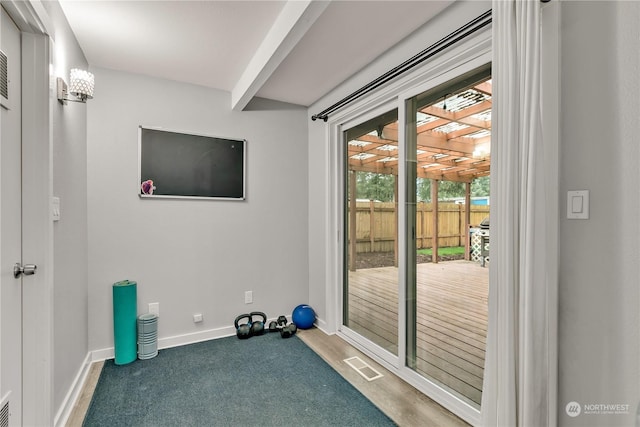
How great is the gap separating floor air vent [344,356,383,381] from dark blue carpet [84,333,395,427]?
7.5 inches

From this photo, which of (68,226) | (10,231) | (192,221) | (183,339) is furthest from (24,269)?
(183,339)

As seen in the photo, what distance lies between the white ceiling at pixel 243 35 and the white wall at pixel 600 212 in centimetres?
90

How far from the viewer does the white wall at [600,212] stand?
3.64 feet

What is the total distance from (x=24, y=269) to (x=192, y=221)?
1442 millimetres

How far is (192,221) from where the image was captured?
9.52 ft

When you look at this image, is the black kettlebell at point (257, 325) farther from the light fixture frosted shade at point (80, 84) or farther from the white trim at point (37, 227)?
the light fixture frosted shade at point (80, 84)

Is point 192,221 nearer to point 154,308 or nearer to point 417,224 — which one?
point 154,308

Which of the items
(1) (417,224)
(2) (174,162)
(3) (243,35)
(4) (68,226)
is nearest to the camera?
(4) (68,226)

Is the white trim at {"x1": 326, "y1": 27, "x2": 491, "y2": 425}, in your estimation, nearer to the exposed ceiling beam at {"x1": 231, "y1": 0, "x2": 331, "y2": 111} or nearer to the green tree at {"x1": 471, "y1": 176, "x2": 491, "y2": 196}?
the green tree at {"x1": 471, "y1": 176, "x2": 491, "y2": 196}

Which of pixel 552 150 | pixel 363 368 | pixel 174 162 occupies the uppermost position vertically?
pixel 174 162

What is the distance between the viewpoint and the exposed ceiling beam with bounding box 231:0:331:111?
1633 mm

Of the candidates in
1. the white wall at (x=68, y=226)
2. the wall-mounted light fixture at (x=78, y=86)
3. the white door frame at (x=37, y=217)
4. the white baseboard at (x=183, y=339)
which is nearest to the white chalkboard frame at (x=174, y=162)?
the white wall at (x=68, y=226)

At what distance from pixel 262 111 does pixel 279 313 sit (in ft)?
7.27

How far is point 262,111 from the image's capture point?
3.23 m
